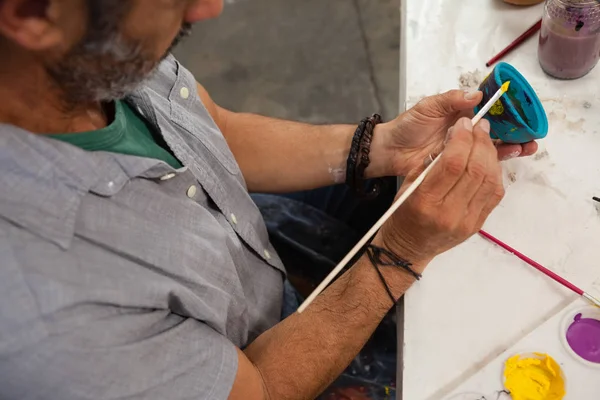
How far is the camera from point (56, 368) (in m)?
0.54

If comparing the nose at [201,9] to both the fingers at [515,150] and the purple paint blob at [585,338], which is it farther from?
the purple paint blob at [585,338]

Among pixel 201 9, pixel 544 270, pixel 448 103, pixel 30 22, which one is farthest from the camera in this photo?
pixel 448 103

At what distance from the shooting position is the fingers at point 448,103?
829 millimetres

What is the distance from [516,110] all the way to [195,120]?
0.46 metres

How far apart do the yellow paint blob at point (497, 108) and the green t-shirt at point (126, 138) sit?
436 millimetres

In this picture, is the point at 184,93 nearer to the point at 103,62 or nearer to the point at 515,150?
the point at 103,62

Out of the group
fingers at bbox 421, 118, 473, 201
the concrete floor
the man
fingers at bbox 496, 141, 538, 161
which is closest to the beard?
the man

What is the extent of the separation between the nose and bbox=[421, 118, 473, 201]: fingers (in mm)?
327

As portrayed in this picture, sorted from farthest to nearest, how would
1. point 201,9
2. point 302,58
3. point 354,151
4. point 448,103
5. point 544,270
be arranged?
point 302,58, point 354,151, point 448,103, point 544,270, point 201,9

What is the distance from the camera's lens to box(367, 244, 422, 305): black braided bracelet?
752 mm

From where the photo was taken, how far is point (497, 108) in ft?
2.56

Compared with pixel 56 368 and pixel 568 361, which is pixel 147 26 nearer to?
pixel 56 368

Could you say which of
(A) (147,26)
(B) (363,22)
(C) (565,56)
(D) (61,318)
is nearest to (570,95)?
(C) (565,56)

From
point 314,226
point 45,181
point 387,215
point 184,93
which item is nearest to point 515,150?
point 387,215
